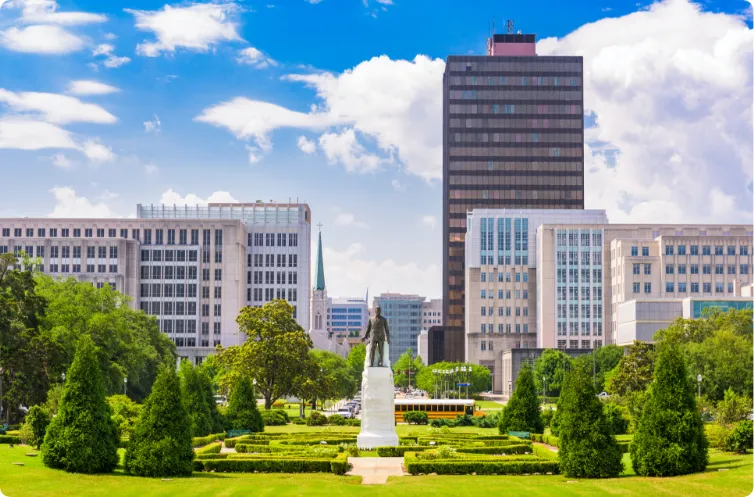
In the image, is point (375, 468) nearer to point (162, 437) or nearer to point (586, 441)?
point (586, 441)

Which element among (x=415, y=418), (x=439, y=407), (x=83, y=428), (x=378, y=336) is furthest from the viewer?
(x=439, y=407)

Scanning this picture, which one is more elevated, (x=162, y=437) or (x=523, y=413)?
(x=162, y=437)

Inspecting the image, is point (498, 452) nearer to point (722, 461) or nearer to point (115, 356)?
point (722, 461)

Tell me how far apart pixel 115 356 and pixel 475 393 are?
86.1m

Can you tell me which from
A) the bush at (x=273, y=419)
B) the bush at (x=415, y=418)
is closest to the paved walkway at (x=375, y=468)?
the bush at (x=273, y=419)

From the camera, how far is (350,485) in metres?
41.4

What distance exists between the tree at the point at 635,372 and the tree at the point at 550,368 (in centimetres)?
3635

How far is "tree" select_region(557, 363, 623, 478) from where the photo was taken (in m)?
43.1

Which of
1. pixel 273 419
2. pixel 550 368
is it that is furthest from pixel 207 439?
pixel 550 368

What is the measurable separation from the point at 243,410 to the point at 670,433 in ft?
131

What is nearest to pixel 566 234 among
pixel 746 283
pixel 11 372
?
pixel 746 283

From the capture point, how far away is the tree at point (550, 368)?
473ft

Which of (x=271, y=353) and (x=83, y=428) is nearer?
(x=83, y=428)

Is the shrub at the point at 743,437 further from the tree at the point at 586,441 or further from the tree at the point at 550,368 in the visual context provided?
the tree at the point at 550,368
